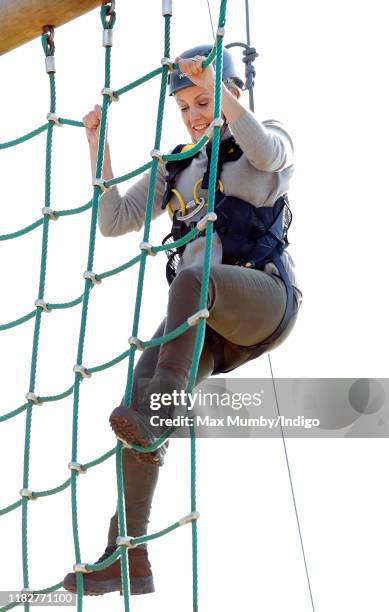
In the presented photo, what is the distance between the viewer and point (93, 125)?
15.0ft

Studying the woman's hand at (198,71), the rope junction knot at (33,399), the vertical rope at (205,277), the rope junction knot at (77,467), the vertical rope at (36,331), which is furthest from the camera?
the rope junction knot at (33,399)

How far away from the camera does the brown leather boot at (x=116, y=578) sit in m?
4.26

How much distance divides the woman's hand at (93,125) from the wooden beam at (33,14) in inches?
9.7

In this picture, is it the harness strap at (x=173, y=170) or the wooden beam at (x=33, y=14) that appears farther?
the harness strap at (x=173, y=170)

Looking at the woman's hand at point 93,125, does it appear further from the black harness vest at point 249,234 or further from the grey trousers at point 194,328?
the grey trousers at point 194,328

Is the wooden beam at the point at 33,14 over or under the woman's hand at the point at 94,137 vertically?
over

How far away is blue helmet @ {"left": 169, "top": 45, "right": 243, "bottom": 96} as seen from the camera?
4547 millimetres

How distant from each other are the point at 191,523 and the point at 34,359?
2.25 ft

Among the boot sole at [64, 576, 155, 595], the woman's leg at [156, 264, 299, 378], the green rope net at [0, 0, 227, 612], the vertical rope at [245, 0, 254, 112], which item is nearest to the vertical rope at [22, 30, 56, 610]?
the green rope net at [0, 0, 227, 612]

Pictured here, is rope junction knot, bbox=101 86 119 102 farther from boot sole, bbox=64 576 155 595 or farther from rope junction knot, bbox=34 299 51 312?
boot sole, bbox=64 576 155 595

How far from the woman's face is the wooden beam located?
0.34 metres

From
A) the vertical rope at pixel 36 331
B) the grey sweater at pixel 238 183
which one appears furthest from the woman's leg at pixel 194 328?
the vertical rope at pixel 36 331

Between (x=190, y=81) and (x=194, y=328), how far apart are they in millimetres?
729

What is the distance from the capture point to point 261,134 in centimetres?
429
